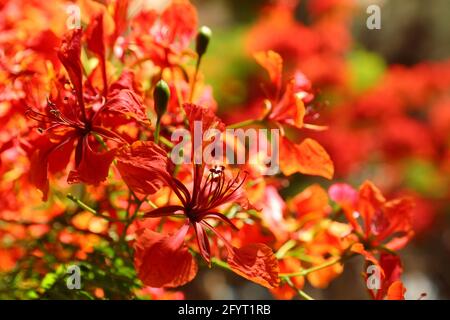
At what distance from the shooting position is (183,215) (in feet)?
2.24

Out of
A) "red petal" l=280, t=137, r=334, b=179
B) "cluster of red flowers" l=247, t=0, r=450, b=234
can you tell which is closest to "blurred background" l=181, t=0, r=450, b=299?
"cluster of red flowers" l=247, t=0, r=450, b=234

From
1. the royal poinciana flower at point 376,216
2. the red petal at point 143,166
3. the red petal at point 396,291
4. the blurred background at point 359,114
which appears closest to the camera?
the red petal at point 143,166

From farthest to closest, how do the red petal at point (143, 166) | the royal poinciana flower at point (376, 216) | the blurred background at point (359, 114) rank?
the blurred background at point (359, 114) → the royal poinciana flower at point (376, 216) → the red petal at point (143, 166)

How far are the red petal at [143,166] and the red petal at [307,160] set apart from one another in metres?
0.18

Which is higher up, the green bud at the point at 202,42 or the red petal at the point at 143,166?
the green bud at the point at 202,42

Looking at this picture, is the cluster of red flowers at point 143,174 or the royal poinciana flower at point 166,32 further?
the royal poinciana flower at point 166,32

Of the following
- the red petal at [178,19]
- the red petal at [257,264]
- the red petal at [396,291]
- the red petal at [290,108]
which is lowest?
the red petal at [396,291]

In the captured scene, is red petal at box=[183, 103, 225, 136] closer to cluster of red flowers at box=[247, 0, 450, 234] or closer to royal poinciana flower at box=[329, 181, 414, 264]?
royal poinciana flower at box=[329, 181, 414, 264]

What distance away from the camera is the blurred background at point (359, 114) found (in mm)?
3219

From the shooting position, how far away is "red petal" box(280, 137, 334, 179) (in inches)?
31.0

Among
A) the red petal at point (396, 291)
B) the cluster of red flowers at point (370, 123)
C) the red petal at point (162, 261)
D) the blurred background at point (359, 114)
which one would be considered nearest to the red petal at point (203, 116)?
the red petal at point (162, 261)

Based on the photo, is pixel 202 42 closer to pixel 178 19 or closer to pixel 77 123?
pixel 178 19

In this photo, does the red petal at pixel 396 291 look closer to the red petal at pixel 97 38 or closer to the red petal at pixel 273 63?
the red petal at pixel 273 63

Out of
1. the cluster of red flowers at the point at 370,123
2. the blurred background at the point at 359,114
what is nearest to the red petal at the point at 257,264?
the blurred background at the point at 359,114
